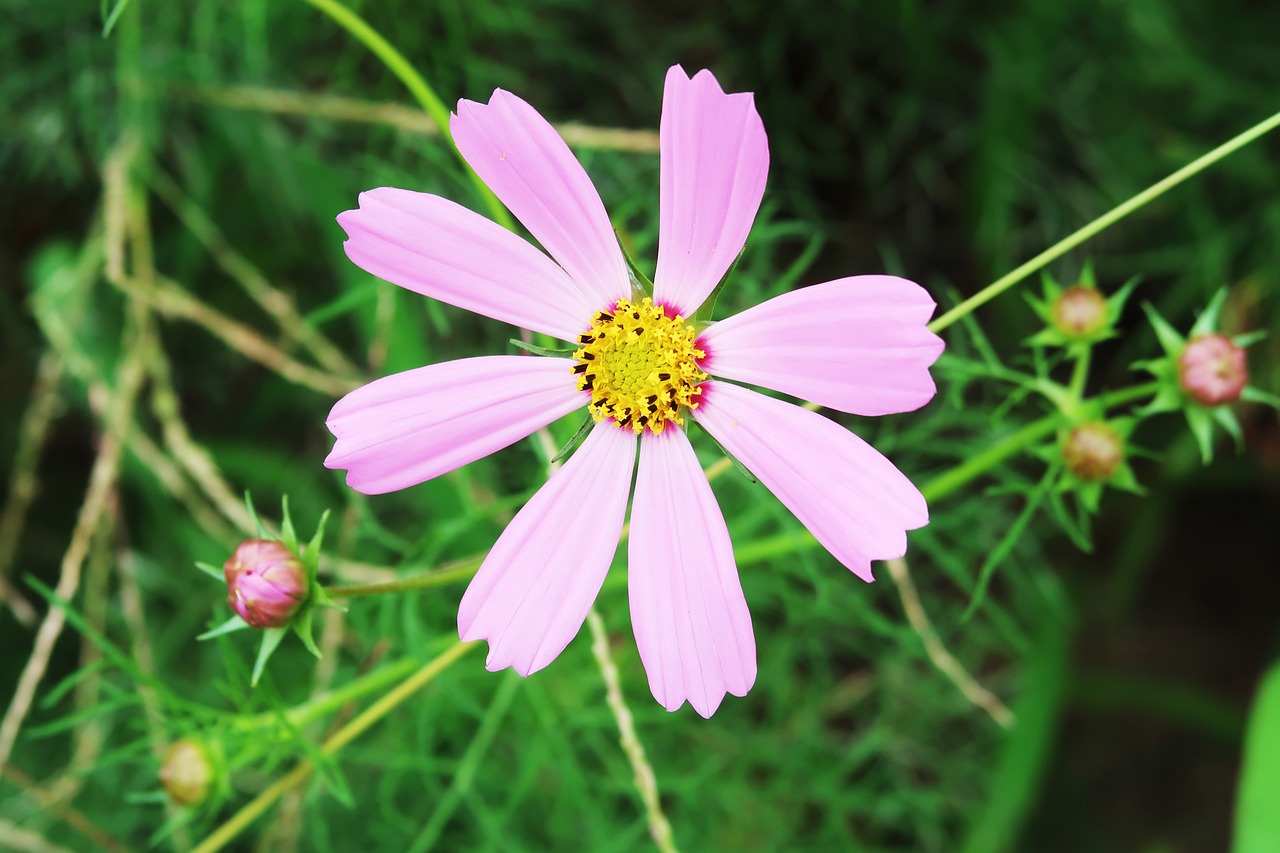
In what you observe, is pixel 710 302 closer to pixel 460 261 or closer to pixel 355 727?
pixel 460 261

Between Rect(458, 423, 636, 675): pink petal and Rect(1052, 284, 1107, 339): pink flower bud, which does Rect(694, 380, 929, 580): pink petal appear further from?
Rect(1052, 284, 1107, 339): pink flower bud

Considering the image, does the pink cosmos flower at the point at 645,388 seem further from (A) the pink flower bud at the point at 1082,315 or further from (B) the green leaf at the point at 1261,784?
(B) the green leaf at the point at 1261,784

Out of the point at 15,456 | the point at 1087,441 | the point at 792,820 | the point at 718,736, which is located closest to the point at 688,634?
the point at 1087,441

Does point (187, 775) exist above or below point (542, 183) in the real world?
below

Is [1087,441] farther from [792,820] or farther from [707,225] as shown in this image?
[792,820]

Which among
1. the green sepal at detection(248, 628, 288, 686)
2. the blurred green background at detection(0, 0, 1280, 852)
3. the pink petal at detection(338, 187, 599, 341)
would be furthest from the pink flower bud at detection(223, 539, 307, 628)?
the blurred green background at detection(0, 0, 1280, 852)

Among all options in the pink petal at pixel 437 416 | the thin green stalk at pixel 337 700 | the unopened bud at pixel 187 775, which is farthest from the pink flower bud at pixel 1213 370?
the unopened bud at pixel 187 775

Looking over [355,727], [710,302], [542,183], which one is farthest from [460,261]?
[355,727]
